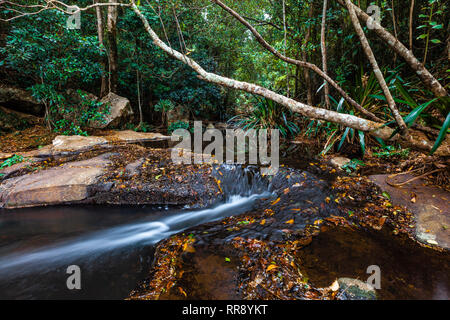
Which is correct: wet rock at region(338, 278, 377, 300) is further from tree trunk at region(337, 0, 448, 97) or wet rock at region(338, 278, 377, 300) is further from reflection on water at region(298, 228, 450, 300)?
tree trunk at region(337, 0, 448, 97)

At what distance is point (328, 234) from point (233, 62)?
31.8 feet

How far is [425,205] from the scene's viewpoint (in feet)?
6.15

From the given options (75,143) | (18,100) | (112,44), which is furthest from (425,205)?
(18,100)

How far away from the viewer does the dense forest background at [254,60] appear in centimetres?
284

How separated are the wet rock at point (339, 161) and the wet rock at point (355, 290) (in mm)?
2078

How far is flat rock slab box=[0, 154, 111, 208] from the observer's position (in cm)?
256

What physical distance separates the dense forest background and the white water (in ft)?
6.25

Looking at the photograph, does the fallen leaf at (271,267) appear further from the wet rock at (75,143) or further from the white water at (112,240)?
the wet rock at (75,143)

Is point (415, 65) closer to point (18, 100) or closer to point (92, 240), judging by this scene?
point (92, 240)

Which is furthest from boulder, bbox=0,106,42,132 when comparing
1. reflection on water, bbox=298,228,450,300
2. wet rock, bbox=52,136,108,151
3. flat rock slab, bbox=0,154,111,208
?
reflection on water, bbox=298,228,450,300

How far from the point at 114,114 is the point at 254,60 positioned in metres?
4.46

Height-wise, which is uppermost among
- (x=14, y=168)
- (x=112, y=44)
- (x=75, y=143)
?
(x=112, y=44)

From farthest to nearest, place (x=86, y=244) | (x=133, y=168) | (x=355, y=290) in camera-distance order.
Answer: (x=133, y=168)
(x=86, y=244)
(x=355, y=290)

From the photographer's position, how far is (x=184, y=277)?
1312mm
